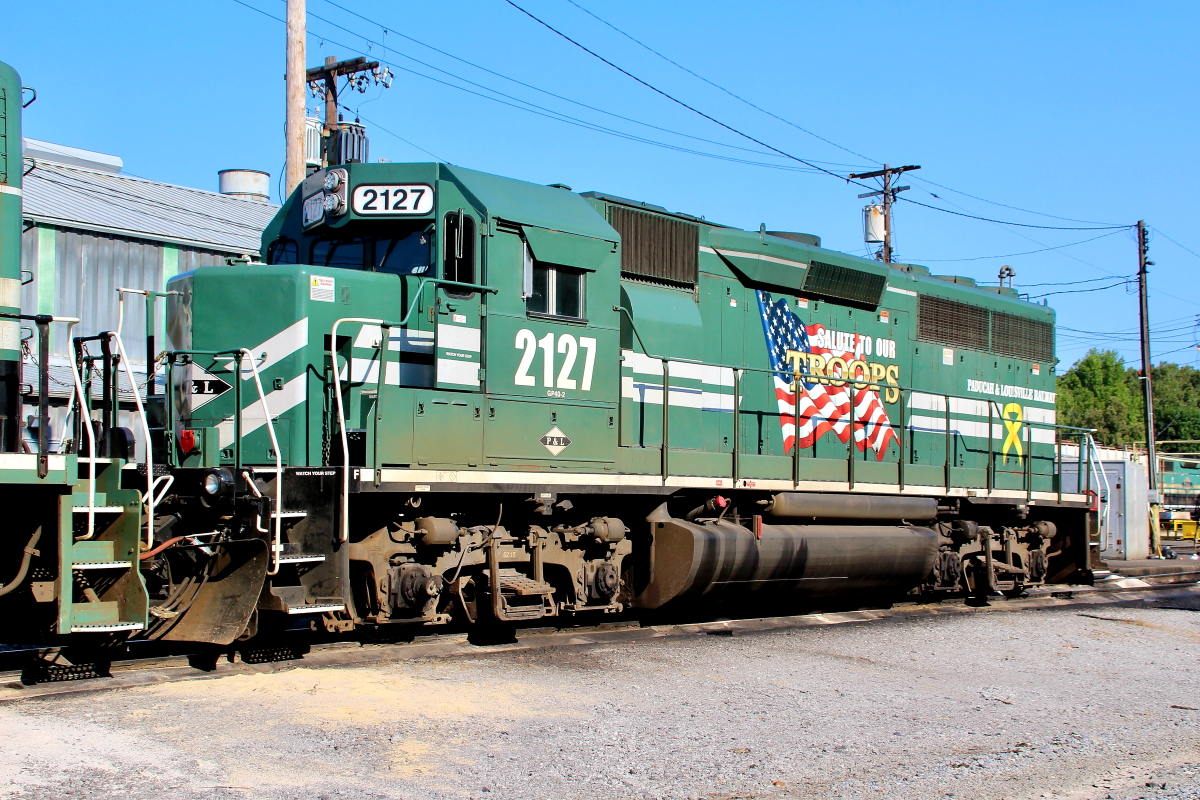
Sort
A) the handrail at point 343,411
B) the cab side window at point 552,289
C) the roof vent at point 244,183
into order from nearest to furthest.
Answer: the handrail at point 343,411, the cab side window at point 552,289, the roof vent at point 244,183

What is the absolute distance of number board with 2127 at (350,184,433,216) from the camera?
7.87m

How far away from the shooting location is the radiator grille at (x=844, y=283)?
11.5 metres

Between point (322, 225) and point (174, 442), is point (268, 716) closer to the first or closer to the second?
point (174, 442)

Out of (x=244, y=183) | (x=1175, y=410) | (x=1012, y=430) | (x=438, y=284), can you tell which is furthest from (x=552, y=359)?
(x=1175, y=410)

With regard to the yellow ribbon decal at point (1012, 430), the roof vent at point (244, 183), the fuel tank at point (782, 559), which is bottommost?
the fuel tank at point (782, 559)

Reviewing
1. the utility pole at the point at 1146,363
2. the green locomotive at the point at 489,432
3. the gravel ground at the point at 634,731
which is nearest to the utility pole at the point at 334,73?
the green locomotive at the point at 489,432

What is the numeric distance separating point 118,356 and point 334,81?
11551mm

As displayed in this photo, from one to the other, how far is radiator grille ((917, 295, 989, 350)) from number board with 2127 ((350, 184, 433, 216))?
6995 mm

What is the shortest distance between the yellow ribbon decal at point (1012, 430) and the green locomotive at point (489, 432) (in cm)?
221

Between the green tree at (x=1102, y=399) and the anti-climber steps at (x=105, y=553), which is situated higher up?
the green tree at (x=1102, y=399)

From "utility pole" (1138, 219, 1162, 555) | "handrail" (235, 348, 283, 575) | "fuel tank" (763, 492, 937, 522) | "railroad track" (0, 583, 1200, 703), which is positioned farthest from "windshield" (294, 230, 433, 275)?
"utility pole" (1138, 219, 1162, 555)

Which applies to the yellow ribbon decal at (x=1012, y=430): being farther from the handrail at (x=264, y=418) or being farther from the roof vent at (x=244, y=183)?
the roof vent at (x=244, y=183)

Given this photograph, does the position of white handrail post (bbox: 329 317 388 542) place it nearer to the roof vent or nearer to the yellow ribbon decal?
the yellow ribbon decal

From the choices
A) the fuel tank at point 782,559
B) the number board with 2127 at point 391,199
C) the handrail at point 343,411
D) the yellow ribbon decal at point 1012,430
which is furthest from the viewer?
the yellow ribbon decal at point 1012,430
